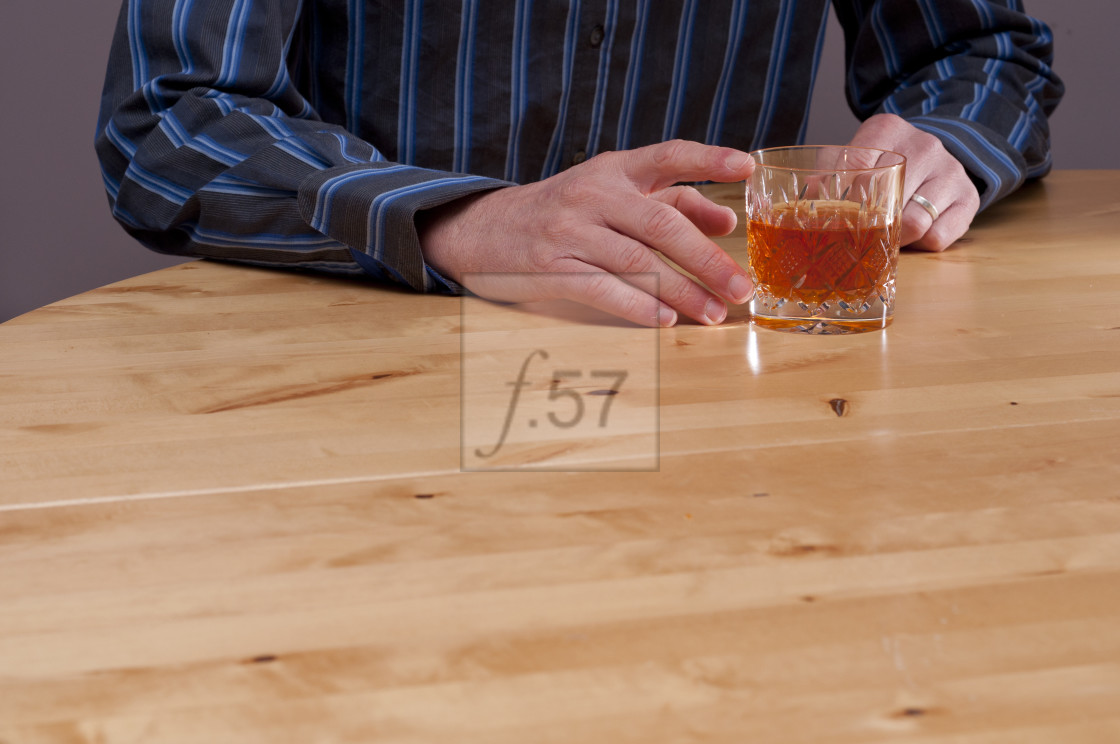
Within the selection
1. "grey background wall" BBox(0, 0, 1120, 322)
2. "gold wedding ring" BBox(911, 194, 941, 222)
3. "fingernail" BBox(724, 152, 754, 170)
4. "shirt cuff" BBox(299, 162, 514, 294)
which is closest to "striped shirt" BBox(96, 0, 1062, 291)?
"shirt cuff" BBox(299, 162, 514, 294)

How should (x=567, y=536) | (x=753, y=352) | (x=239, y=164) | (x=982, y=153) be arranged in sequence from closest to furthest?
1. (x=567, y=536)
2. (x=753, y=352)
3. (x=239, y=164)
4. (x=982, y=153)

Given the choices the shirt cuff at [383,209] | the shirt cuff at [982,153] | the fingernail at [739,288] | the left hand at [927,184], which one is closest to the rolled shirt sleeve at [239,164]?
the shirt cuff at [383,209]

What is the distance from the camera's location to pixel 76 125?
2691 mm

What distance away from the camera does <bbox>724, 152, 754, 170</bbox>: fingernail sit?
2.59 ft

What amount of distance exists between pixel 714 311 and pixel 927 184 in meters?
0.38

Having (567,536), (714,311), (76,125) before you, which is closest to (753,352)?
(714,311)

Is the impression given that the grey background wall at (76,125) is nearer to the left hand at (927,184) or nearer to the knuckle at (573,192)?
the left hand at (927,184)

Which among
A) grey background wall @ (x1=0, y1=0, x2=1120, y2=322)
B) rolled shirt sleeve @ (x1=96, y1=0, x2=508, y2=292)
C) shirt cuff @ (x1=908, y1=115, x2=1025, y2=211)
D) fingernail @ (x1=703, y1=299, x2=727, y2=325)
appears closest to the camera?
fingernail @ (x1=703, y1=299, x2=727, y2=325)

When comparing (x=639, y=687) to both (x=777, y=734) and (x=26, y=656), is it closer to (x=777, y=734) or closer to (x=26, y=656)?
(x=777, y=734)

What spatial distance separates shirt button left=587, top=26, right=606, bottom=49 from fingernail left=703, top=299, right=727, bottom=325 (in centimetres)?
76

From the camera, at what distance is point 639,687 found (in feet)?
1.21

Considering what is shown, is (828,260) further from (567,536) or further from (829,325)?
(567,536)

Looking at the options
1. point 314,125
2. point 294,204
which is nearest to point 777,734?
point 294,204

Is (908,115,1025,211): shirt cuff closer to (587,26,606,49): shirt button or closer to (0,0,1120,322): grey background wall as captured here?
(587,26,606,49): shirt button
